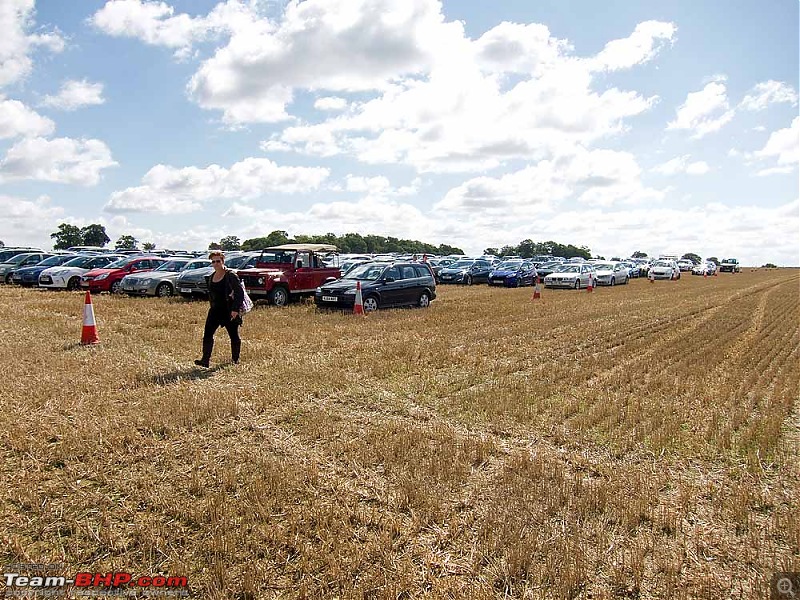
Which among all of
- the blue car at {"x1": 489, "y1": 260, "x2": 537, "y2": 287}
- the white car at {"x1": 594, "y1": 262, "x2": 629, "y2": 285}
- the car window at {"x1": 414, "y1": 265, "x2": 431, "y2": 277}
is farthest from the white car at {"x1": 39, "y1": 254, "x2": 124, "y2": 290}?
the white car at {"x1": 594, "y1": 262, "x2": 629, "y2": 285}

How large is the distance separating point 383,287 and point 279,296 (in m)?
3.28

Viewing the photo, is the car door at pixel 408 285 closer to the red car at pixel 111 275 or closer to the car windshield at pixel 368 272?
the car windshield at pixel 368 272

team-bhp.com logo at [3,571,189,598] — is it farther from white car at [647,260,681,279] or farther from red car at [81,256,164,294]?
white car at [647,260,681,279]

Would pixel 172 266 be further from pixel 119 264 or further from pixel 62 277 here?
pixel 62 277

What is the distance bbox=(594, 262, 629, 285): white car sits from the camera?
3138cm

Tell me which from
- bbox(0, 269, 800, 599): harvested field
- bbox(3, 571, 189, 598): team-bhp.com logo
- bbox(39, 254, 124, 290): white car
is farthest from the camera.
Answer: bbox(39, 254, 124, 290): white car

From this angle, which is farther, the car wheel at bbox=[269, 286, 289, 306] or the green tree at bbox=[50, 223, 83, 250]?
the green tree at bbox=[50, 223, 83, 250]

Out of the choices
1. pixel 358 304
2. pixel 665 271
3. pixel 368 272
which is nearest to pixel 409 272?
pixel 368 272

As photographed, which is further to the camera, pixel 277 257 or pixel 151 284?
pixel 151 284

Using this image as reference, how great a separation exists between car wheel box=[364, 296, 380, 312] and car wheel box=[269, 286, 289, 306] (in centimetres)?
288

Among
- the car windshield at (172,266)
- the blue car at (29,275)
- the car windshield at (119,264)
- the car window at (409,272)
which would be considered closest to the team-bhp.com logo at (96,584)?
the car window at (409,272)

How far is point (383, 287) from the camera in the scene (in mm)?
15188

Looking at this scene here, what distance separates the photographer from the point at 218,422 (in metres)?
5.23

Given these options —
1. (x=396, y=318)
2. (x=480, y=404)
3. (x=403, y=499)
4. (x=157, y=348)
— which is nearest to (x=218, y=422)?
(x=403, y=499)
